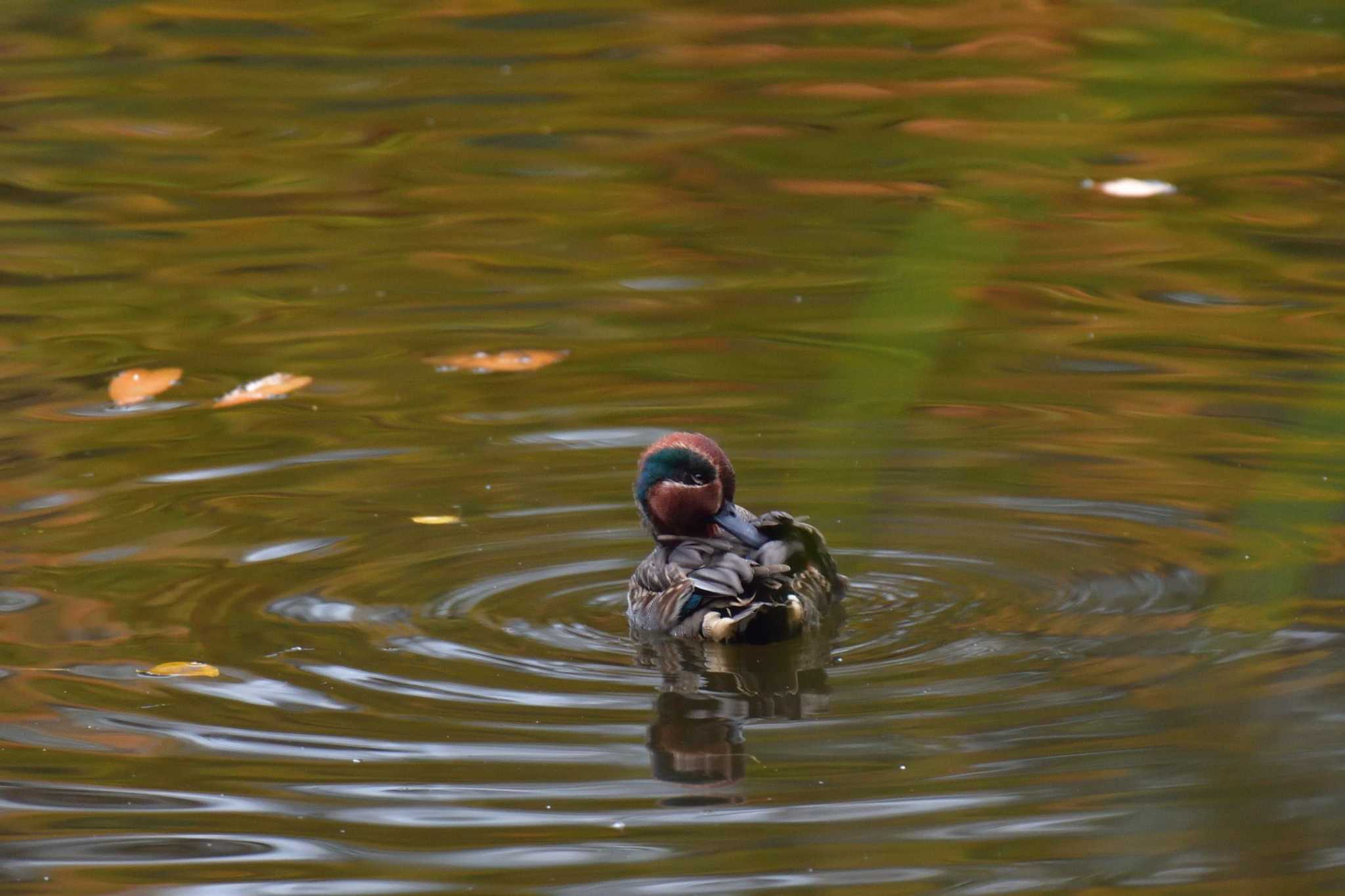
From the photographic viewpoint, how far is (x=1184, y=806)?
1539 millimetres

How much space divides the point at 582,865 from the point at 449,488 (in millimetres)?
3566

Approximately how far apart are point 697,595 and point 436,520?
1.61 m

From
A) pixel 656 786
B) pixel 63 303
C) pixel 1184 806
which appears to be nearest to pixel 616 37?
pixel 63 303

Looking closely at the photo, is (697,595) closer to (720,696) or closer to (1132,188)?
(720,696)

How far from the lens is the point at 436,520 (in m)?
7.43

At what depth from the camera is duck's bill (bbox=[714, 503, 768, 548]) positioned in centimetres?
639

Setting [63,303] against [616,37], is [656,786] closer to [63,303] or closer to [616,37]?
[63,303]

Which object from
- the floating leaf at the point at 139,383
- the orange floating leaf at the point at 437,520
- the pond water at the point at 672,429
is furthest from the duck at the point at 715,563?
the floating leaf at the point at 139,383

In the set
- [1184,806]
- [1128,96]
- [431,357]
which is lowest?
[431,357]

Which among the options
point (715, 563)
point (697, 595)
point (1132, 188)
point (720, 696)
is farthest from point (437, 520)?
point (1132, 188)

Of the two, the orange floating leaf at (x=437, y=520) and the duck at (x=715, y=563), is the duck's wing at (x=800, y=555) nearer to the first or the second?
the duck at (x=715, y=563)

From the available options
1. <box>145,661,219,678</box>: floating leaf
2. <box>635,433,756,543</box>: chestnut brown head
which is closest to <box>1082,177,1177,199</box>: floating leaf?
<box>635,433,756,543</box>: chestnut brown head

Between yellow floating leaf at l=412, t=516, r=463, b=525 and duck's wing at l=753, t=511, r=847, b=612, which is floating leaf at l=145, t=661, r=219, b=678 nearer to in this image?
yellow floating leaf at l=412, t=516, r=463, b=525

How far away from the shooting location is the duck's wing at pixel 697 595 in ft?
20.2
